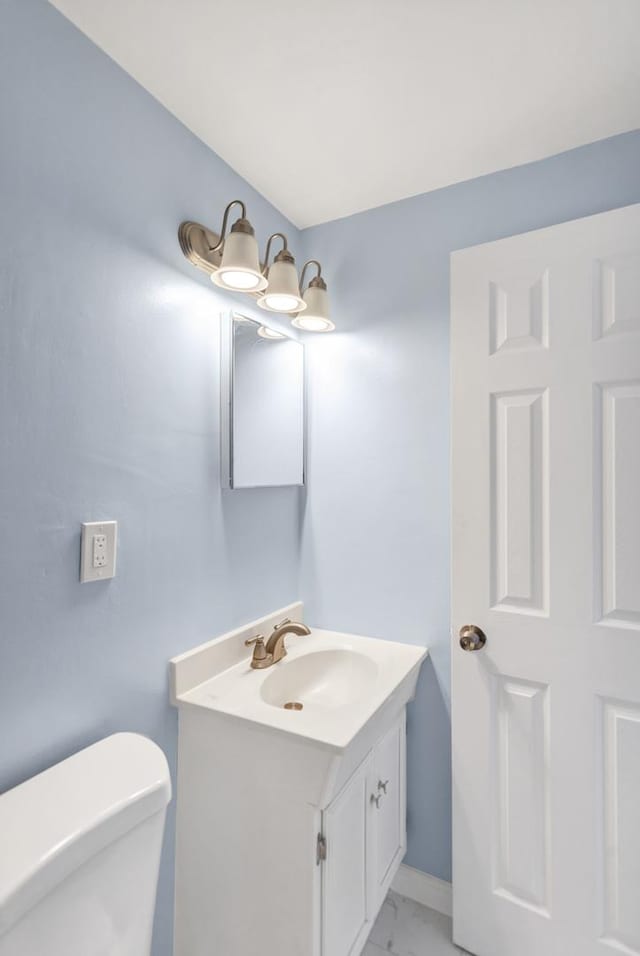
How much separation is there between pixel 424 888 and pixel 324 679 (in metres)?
0.72

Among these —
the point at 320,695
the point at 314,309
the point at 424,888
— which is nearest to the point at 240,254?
the point at 314,309

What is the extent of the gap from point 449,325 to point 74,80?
1.09 metres

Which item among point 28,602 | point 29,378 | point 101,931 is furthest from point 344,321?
point 101,931

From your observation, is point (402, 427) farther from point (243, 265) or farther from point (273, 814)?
point (273, 814)

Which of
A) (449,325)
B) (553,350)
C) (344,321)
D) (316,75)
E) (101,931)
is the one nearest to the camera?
(101,931)

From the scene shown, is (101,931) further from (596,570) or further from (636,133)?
(636,133)

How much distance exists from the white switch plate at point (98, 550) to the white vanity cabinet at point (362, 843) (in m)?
0.72

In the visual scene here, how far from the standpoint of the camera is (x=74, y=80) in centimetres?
93

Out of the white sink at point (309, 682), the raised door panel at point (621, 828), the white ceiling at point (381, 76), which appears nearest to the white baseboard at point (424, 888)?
the raised door panel at point (621, 828)

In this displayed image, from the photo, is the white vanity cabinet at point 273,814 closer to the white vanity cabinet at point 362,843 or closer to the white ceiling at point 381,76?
the white vanity cabinet at point 362,843

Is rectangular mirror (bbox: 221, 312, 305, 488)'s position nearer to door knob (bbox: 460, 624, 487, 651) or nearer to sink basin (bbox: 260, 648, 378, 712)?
sink basin (bbox: 260, 648, 378, 712)

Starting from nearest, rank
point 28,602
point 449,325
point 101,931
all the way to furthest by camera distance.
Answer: point 101,931 → point 28,602 → point 449,325

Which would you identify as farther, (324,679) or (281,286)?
(324,679)

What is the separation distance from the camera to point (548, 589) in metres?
1.19
